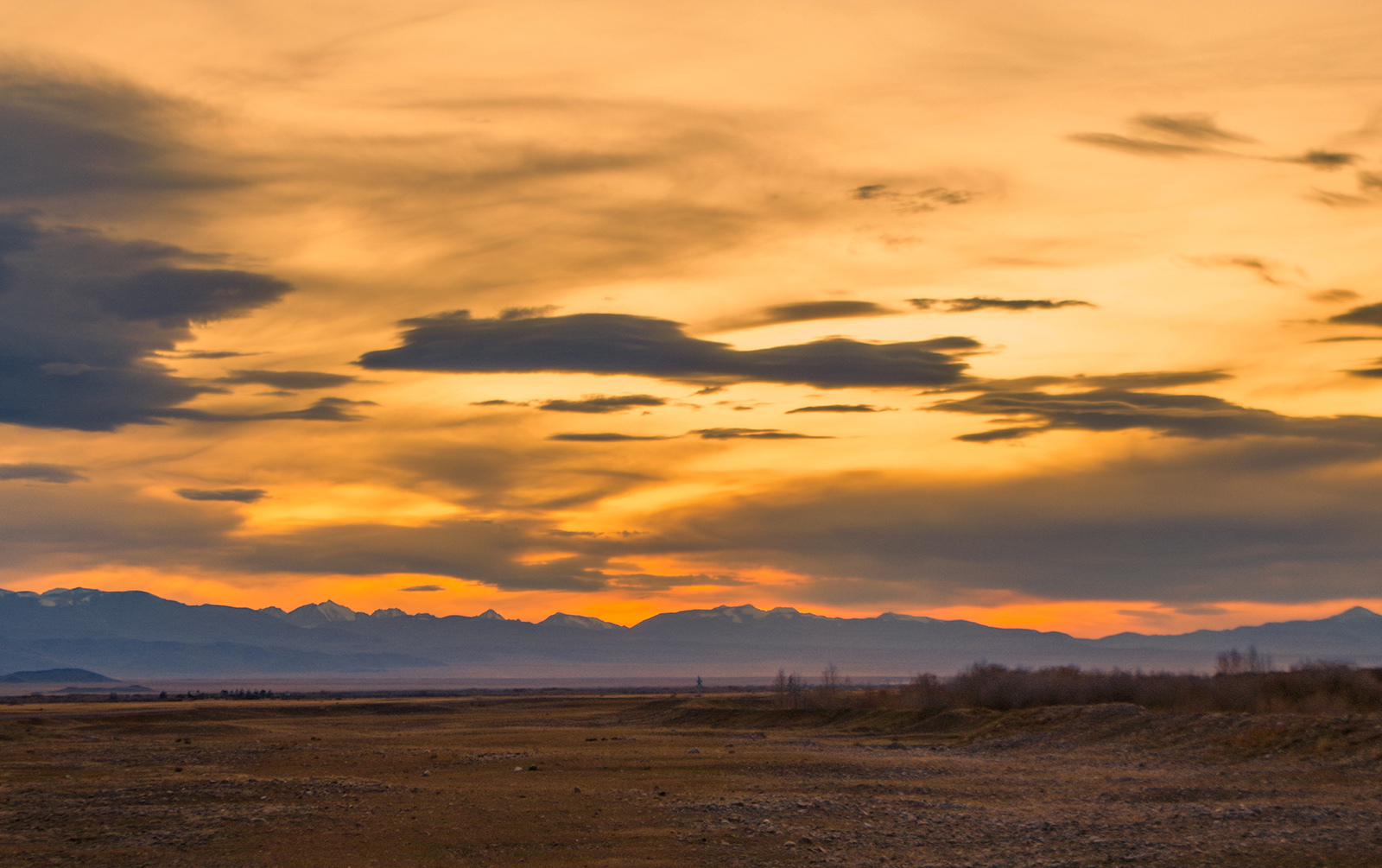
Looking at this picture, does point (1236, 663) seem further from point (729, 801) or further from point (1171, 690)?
point (729, 801)

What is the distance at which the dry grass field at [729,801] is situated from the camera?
24.3m

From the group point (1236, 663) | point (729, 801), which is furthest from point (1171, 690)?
point (729, 801)

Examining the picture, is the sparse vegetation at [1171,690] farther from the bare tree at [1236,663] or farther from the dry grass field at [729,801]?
the dry grass field at [729,801]

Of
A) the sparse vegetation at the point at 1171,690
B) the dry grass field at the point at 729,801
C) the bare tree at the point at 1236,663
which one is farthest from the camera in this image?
the bare tree at the point at 1236,663

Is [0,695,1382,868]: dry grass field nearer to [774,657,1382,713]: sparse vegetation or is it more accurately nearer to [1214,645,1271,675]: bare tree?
[774,657,1382,713]: sparse vegetation

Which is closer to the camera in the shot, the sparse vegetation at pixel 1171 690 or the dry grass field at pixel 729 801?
the dry grass field at pixel 729 801

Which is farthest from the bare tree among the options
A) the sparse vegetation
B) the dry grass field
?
the dry grass field

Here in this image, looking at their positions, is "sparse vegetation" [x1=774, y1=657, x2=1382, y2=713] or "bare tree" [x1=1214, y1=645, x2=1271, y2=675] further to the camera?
"bare tree" [x1=1214, y1=645, x2=1271, y2=675]

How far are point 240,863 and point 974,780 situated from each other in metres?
24.5

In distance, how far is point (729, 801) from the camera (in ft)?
103

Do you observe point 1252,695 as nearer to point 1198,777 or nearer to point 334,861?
point 1198,777

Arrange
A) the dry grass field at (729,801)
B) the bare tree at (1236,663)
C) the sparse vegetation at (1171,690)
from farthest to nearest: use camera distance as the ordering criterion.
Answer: the bare tree at (1236,663) < the sparse vegetation at (1171,690) < the dry grass field at (729,801)

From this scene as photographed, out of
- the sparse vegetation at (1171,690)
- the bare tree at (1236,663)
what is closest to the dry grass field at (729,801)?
the sparse vegetation at (1171,690)

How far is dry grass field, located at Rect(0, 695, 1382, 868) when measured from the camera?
2427 centimetres
